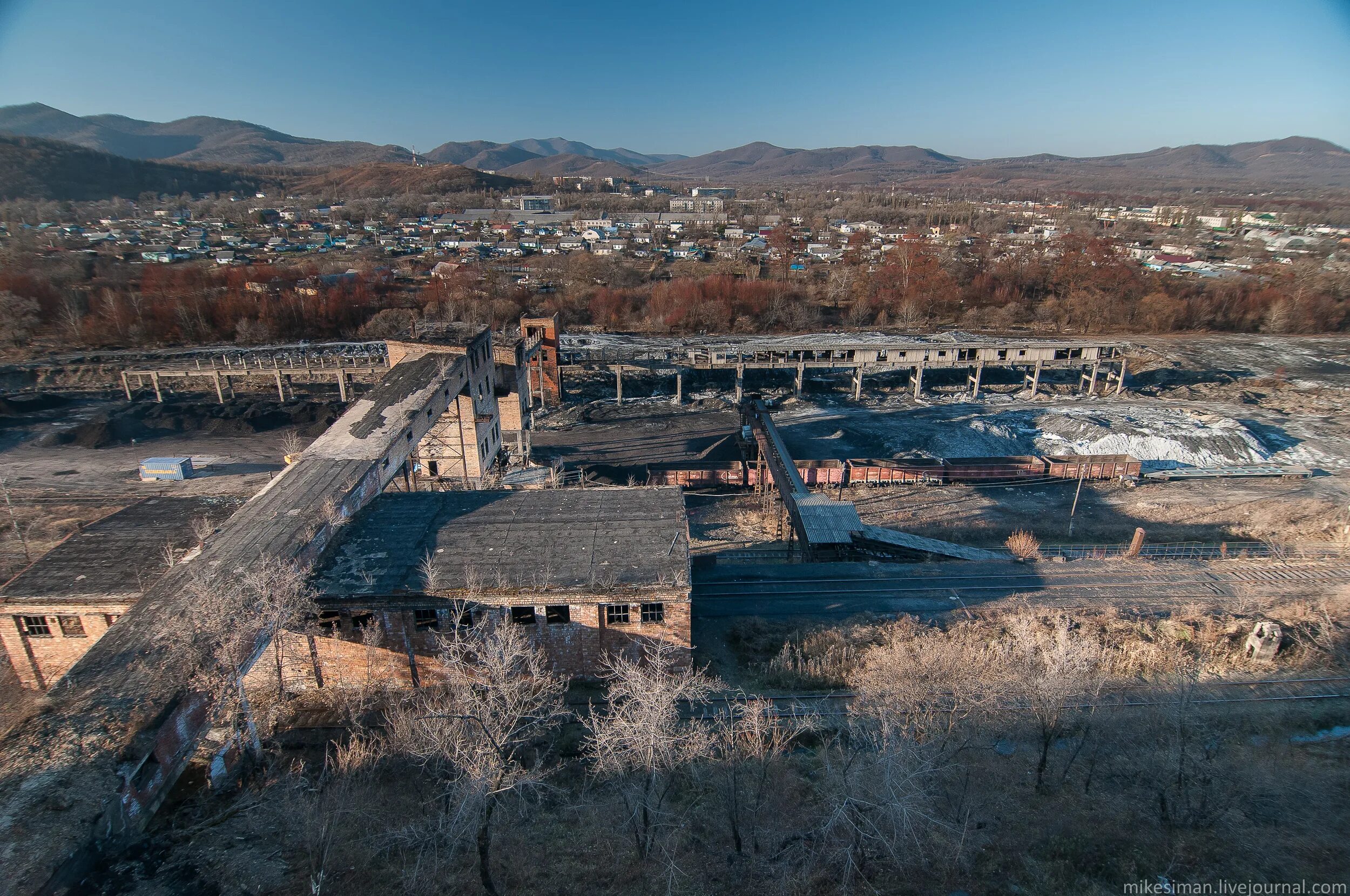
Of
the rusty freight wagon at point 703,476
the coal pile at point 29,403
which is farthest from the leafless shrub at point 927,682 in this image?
the coal pile at point 29,403

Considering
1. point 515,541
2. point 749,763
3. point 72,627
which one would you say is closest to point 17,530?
point 72,627

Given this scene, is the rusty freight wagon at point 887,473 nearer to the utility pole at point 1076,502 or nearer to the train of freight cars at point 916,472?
the train of freight cars at point 916,472

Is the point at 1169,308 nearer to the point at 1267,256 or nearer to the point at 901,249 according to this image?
the point at 901,249

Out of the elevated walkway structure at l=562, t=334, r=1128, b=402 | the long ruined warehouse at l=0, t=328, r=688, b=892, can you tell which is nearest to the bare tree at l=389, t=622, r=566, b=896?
the long ruined warehouse at l=0, t=328, r=688, b=892

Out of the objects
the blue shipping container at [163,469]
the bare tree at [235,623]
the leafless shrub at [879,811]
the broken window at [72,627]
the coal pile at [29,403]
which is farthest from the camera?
the coal pile at [29,403]

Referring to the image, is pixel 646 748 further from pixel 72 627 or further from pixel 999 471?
pixel 999 471

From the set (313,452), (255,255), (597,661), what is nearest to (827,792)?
(597,661)
